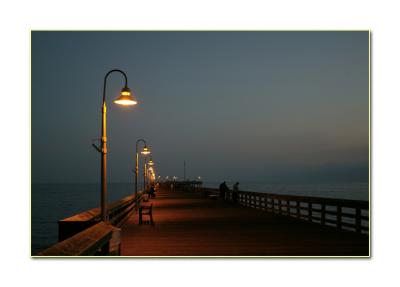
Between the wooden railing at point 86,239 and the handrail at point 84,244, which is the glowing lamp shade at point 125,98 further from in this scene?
the handrail at point 84,244

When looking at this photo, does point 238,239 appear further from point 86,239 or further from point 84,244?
point 84,244

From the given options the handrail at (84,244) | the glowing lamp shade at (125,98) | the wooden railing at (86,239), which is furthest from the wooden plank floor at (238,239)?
the handrail at (84,244)

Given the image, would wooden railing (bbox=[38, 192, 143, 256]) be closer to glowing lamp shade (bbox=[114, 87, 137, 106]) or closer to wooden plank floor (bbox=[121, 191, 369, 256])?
wooden plank floor (bbox=[121, 191, 369, 256])

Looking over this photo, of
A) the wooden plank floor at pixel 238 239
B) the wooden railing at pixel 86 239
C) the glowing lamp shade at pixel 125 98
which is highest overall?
the glowing lamp shade at pixel 125 98

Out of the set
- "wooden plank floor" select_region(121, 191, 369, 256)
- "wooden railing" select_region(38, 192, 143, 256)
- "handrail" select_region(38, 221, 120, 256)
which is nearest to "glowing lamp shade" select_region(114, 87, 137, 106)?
"wooden railing" select_region(38, 192, 143, 256)

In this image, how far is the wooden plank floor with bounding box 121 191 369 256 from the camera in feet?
42.0

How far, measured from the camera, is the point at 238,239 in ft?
49.9

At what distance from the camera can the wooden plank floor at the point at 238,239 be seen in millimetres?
12812

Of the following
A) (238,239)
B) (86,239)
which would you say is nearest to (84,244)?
(86,239)
